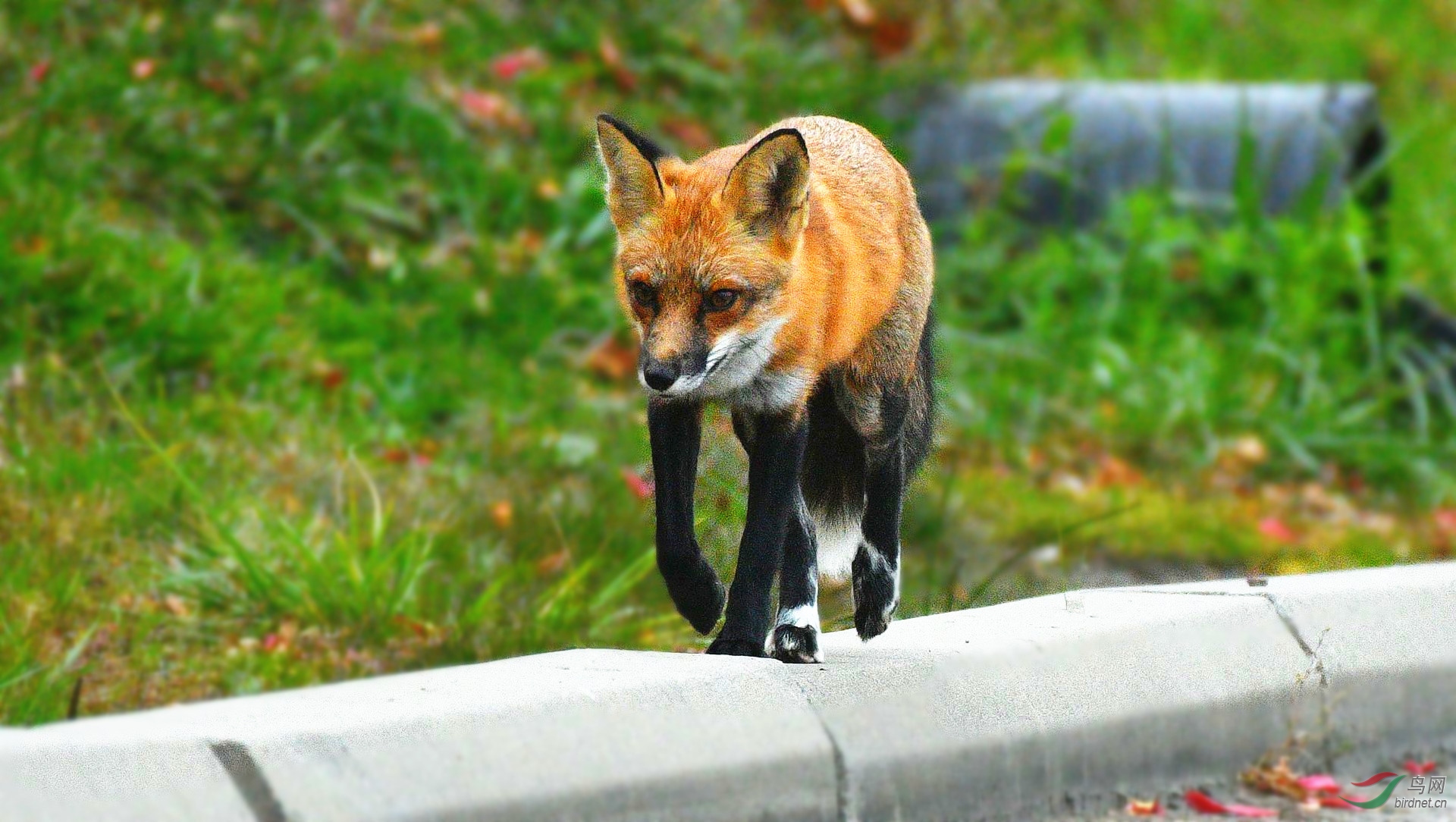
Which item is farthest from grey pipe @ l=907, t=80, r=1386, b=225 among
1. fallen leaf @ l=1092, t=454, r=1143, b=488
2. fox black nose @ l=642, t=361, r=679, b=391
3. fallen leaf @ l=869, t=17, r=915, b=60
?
fox black nose @ l=642, t=361, r=679, b=391

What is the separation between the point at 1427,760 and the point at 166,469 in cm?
333

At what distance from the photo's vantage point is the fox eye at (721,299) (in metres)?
2.71

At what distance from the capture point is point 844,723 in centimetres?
287

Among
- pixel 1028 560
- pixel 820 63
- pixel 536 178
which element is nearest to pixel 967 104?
pixel 820 63

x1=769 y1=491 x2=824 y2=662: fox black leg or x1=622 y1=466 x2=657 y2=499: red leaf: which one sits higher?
x1=769 y1=491 x2=824 y2=662: fox black leg

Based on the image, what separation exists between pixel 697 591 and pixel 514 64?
5.27m

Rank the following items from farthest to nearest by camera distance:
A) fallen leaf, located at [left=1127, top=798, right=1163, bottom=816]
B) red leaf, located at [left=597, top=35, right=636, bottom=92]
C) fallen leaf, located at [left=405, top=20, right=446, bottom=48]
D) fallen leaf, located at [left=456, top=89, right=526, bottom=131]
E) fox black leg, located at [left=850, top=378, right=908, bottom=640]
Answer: red leaf, located at [left=597, top=35, right=636, bottom=92] < fallen leaf, located at [left=405, top=20, right=446, bottom=48] < fallen leaf, located at [left=456, top=89, right=526, bottom=131] < fallen leaf, located at [left=1127, top=798, right=1163, bottom=816] < fox black leg, located at [left=850, top=378, right=908, bottom=640]

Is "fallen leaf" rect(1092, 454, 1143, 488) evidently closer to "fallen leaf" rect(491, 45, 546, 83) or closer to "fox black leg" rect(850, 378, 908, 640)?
"fallen leaf" rect(491, 45, 546, 83)

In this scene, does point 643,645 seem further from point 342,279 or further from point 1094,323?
point 1094,323

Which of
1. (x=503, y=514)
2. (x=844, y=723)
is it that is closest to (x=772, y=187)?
(x=844, y=723)

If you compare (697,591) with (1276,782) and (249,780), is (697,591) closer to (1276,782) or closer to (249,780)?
(249,780)

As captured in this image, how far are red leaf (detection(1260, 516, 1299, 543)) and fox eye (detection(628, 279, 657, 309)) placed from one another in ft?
15.2

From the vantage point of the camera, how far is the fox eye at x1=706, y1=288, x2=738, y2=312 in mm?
2715

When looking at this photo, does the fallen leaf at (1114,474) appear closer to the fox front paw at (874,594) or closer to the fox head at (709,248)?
the fox front paw at (874,594)
